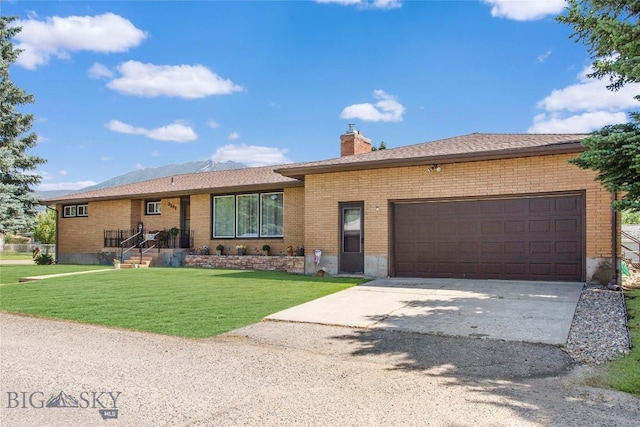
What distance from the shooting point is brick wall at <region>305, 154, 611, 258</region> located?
10.5 metres

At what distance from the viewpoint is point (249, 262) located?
55.0ft

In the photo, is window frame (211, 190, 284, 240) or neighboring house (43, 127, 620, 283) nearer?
neighboring house (43, 127, 620, 283)

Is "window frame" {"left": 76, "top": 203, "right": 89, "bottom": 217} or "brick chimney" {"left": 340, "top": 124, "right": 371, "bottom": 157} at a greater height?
"brick chimney" {"left": 340, "top": 124, "right": 371, "bottom": 157}

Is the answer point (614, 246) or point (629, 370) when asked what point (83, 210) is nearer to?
point (614, 246)

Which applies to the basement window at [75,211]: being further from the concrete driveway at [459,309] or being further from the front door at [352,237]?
the concrete driveway at [459,309]

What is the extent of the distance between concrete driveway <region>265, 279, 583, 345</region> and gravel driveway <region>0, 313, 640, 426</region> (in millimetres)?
541

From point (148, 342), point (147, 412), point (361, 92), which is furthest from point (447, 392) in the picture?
point (361, 92)

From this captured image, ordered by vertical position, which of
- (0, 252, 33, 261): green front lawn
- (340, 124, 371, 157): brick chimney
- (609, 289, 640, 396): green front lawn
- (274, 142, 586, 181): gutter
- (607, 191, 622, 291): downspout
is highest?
(340, 124, 371, 157): brick chimney

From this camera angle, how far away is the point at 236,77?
21.4 m

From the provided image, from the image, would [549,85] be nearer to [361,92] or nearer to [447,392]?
[361,92]

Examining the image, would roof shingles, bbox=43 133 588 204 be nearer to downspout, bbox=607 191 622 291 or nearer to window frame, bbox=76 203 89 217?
downspout, bbox=607 191 622 291

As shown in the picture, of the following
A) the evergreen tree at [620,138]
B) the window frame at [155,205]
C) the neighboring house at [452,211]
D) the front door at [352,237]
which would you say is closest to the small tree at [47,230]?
the window frame at [155,205]

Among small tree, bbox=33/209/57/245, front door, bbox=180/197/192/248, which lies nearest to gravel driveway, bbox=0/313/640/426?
front door, bbox=180/197/192/248

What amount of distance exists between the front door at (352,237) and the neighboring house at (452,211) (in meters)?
0.03
